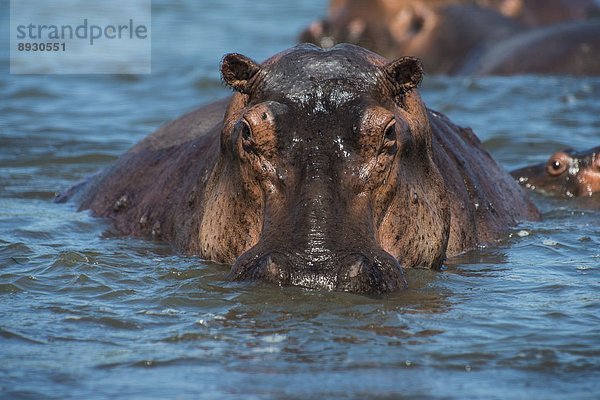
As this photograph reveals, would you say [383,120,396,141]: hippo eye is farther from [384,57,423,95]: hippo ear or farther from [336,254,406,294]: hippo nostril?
[336,254,406,294]: hippo nostril

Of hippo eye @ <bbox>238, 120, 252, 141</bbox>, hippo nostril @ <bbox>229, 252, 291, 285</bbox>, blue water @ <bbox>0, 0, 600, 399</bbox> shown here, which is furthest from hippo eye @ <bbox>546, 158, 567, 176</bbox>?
hippo nostril @ <bbox>229, 252, 291, 285</bbox>

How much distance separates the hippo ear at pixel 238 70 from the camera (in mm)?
7516

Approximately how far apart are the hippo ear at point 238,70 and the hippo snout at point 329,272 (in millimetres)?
1345

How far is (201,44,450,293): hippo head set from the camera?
666cm

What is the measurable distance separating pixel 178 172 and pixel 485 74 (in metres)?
10.5

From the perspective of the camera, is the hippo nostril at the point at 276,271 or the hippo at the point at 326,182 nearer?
the hippo nostril at the point at 276,271

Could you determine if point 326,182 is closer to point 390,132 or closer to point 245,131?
point 390,132

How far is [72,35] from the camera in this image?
908 inches

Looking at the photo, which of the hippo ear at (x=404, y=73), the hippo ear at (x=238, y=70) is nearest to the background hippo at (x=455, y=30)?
the hippo ear at (x=404, y=73)

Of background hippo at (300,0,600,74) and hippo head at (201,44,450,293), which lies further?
background hippo at (300,0,600,74)

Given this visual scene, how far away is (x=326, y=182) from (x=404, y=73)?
1000 millimetres

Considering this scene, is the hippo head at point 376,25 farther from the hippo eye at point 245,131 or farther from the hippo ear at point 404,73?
the hippo eye at point 245,131

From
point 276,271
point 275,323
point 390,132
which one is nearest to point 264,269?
point 276,271

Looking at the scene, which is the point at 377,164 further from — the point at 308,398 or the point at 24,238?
the point at 24,238
